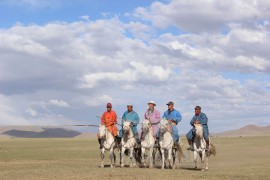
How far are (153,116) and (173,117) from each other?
920 mm

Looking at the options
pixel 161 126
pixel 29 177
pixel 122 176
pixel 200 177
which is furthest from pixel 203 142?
pixel 29 177

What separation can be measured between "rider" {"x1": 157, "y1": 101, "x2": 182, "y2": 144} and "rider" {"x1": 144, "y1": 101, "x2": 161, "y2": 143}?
33 centimetres

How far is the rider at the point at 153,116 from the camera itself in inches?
857

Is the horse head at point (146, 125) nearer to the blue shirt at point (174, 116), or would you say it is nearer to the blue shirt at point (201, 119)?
the blue shirt at point (174, 116)

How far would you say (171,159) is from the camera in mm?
21797

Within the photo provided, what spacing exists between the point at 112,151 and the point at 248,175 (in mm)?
6242

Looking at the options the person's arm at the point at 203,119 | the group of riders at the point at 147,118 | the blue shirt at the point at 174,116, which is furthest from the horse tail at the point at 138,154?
the person's arm at the point at 203,119

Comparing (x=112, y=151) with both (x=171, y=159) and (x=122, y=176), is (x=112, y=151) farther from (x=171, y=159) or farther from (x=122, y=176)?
(x=122, y=176)

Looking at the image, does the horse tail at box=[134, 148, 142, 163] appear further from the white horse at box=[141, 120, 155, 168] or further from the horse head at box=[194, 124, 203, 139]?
the horse head at box=[194, 124, 203, 139]

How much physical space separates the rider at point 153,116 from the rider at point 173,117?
33 centimetres

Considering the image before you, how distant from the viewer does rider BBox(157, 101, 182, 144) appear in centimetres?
2133

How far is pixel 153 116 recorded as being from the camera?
2178 centimetres

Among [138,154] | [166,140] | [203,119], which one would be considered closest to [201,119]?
[203,119]

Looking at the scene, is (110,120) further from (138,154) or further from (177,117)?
(177,117)
